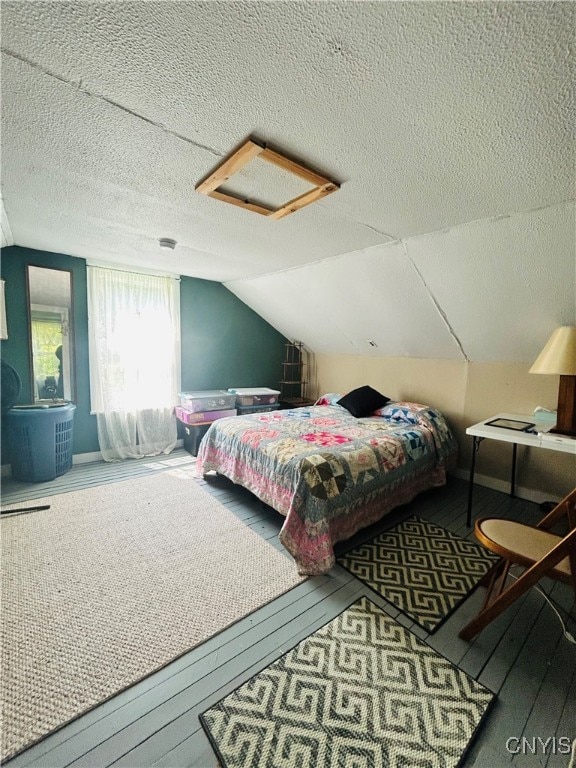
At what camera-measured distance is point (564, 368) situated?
2.19 meters

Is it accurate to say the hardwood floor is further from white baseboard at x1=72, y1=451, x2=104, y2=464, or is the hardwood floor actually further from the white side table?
white baseboard at x1=72, y1=451, x2=104, y2=464

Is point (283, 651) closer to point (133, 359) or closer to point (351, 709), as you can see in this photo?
point (351, 709)

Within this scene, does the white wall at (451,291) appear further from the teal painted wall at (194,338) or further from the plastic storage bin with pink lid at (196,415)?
the plastic storage bin with pink lid at (196,415)

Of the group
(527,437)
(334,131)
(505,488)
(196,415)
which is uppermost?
(334,131)

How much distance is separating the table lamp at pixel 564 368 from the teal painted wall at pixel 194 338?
11.7 feet

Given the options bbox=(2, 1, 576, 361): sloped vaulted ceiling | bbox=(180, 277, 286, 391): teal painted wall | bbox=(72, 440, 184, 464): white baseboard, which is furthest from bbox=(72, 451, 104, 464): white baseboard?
bbox=(2, 1, 576, 361): sloped vaulted ceiling

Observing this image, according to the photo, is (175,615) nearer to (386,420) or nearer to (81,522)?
(81,522)

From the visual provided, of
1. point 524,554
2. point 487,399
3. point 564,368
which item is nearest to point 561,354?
point 564,368

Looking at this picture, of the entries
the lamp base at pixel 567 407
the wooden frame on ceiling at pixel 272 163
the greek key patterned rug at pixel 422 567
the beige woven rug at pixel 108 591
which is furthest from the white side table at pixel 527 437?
the wooden frame on ceiling at pixel 272 163

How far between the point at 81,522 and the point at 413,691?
2430 mm

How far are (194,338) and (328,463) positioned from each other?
2947mm

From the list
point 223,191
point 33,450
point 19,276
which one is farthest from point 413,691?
point 19,276

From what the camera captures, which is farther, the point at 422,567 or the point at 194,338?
the point at 194,338

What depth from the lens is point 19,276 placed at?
3178 mm
